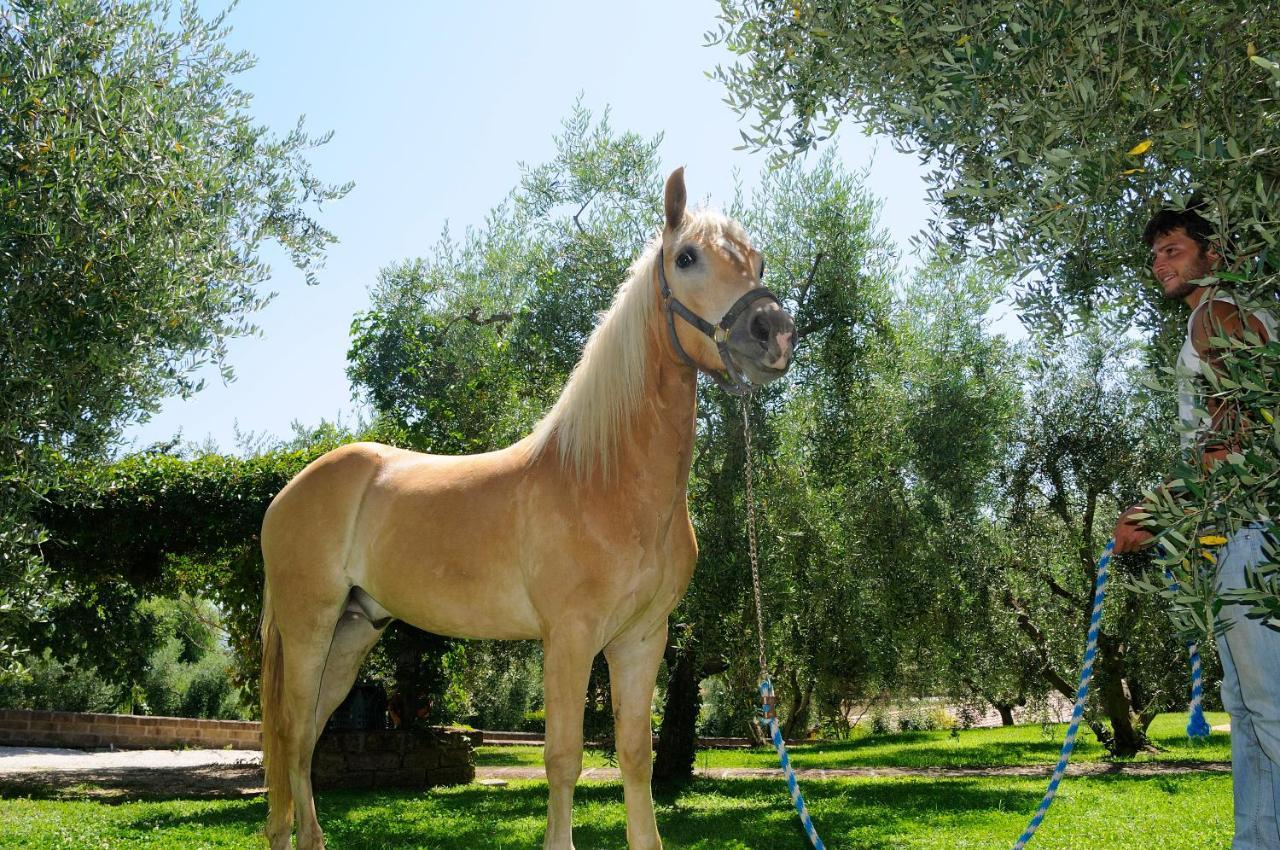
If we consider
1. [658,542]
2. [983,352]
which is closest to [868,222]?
[983,352]

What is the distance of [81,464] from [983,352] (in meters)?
12.0

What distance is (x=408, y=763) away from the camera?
484 inches

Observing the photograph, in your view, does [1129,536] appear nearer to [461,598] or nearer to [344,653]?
[461,598]

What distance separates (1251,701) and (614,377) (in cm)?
258

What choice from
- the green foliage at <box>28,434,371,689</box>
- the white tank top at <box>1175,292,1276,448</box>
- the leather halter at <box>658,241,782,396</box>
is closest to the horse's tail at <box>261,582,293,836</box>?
the leather halter at <box>658,241,782,396</box>

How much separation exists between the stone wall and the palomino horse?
25.6ft

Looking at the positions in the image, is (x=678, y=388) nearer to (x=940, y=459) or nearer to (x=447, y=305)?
(x=940, y=459)

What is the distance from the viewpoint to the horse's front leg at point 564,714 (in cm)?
354

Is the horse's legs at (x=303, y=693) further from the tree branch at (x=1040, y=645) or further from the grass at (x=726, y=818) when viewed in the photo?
the tree branch at (x=1040, y=645)

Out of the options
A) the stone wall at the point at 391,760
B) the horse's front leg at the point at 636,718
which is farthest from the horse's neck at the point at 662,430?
the stone wall at the point at 391,760

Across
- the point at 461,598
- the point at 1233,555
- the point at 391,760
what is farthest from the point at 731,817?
the point at 1233,555

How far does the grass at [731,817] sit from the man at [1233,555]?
4.02m

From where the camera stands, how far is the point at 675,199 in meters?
3.77

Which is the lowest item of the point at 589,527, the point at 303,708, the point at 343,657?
the point at 303,708
